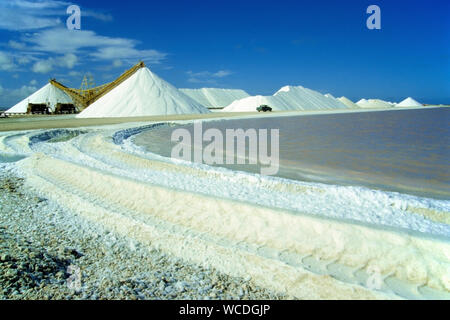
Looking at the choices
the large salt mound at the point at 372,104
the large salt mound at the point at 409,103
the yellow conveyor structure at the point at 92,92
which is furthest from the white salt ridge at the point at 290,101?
the large salt mound at the point at 409,103

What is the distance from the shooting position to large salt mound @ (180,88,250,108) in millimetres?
84812

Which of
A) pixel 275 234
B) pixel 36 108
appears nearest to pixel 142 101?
pixel 36 108

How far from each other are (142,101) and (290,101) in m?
31.7

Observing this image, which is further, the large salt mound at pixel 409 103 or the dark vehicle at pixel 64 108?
the large salt mound at pixel 409 103

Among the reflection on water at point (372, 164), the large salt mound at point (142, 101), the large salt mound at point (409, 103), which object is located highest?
A: the large salt mound at point (409, 103)

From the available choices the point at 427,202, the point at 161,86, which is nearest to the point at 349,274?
the point at 427,202

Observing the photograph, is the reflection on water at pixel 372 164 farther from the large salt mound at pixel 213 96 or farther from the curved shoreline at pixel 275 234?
the large salt mound at pixel 213 96

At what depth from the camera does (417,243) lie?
3.12 meters

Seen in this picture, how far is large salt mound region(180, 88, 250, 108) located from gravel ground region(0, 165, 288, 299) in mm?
78960

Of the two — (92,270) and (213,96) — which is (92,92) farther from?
(213,96)

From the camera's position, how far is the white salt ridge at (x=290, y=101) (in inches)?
1917

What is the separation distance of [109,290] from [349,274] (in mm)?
2086

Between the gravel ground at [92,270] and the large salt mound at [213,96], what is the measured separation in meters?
79.0

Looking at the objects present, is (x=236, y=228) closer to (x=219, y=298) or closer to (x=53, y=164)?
(x=219, y=298)
